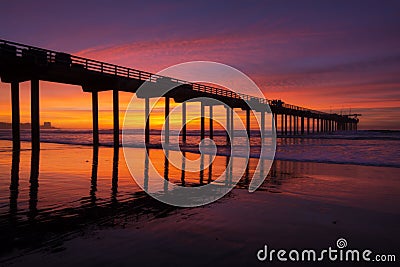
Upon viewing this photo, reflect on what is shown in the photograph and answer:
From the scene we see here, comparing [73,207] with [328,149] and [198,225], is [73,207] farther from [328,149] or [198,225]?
[328,149]

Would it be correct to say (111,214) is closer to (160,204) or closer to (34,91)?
(160,204)

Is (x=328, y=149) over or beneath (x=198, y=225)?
over

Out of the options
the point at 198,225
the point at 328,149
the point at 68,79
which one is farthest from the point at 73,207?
the point at 328,149

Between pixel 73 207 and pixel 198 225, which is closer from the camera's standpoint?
pixel 198 225

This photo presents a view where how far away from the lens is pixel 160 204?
6684 millimetres

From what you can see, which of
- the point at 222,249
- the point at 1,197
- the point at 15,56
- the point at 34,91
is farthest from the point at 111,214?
the point at 34,91

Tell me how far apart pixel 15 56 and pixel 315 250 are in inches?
→ 766

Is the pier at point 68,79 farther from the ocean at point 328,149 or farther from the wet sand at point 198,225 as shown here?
the wet sand at point 198,225

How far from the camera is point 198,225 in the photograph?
17.2ft

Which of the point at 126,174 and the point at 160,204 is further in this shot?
the point at 126,174

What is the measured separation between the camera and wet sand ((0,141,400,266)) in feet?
12.8

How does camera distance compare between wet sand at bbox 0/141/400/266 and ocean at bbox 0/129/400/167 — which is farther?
ocean at bbox 0/129/400/167

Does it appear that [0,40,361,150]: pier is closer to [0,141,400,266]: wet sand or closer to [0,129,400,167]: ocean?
[0,129,400,167]: ocean

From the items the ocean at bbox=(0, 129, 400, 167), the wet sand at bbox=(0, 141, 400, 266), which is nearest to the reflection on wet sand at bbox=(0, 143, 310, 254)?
the wet sand at bbox=(0, 141, 400, 266)
